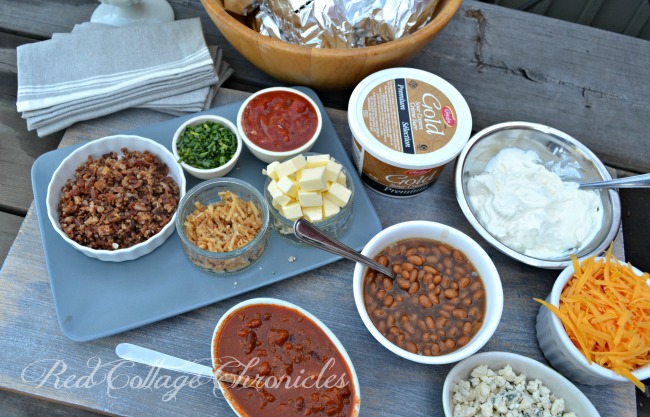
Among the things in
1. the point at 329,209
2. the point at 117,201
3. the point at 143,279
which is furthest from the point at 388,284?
the point at 117,201

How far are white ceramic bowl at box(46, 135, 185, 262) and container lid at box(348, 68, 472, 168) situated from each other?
61 centimetres

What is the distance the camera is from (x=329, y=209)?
1562mm

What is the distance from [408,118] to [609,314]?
0.79 metres

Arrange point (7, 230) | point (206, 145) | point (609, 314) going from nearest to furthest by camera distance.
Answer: point (609, 314), point (206, 145), point (7, 230)

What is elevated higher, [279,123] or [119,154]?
[279,123]

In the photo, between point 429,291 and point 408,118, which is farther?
point 408,118

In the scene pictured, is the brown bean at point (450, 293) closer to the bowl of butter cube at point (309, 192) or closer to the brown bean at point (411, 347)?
the brown bean at point (411, 347)

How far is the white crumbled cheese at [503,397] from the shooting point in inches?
54.7

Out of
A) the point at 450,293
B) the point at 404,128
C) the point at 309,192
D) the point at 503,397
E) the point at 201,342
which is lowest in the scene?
the point at 201,342

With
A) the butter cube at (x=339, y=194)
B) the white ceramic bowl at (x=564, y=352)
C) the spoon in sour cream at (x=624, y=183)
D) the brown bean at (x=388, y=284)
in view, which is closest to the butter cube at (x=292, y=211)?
the butter cube at (x=339, y=194)

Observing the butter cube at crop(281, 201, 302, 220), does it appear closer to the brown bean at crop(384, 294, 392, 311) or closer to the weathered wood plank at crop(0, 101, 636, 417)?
the weathered wood plank at crop(0, 101, 636, 417)

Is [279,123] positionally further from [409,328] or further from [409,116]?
[409,328]

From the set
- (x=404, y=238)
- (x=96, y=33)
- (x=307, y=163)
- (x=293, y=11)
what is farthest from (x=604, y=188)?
(x=96, y=33)

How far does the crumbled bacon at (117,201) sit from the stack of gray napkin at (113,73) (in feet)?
0.81
